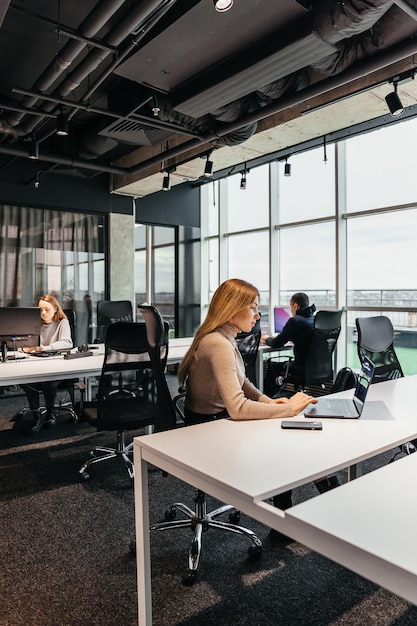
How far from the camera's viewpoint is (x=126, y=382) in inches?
120

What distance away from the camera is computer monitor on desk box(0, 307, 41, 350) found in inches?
146

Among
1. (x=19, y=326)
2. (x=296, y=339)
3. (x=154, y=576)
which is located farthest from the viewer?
(x=296, y=339)

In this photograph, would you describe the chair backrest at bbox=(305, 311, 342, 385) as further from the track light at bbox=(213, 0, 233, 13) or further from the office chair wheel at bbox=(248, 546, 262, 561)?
the track light at bbox=(213, 0, 233, 13)

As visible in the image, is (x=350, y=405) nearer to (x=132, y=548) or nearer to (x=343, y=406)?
(x=343, y=406)

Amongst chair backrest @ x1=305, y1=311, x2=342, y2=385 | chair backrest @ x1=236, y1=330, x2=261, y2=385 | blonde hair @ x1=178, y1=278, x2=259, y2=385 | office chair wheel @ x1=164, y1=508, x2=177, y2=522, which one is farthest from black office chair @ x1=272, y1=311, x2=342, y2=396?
blonde hair @ x1=178, y1=278, x2=259, y2=385

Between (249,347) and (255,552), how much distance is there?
170cm

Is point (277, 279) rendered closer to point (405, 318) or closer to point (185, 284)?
point (185, 284)

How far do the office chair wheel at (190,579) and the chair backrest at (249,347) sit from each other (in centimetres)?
172

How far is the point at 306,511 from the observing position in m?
1.10

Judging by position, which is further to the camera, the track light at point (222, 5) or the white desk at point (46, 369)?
the white desk at point (46, 369)

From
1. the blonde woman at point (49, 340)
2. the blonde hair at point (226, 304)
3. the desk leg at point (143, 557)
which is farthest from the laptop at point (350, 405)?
the blonde woman at point (49, 340)

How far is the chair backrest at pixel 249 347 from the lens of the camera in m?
3.56

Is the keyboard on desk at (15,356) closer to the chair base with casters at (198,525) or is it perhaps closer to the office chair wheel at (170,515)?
the chair base with casters at (198,525)

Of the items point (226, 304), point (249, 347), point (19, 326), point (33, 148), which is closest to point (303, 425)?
point (226, 304)
